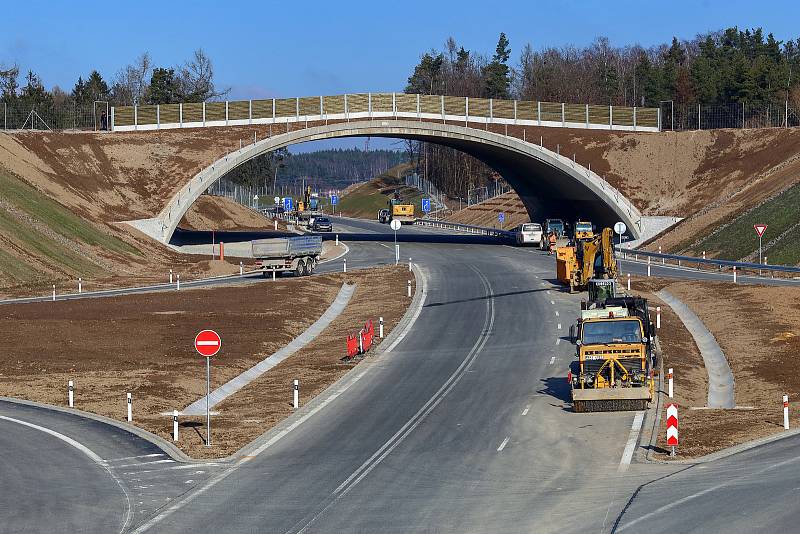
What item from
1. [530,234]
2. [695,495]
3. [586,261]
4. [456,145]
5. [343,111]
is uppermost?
[343,111]

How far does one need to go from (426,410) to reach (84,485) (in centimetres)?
1252

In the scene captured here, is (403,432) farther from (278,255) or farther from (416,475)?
(278,255)

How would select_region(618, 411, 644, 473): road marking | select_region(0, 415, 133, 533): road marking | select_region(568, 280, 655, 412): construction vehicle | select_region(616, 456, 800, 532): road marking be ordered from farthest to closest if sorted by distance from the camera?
1. select_region(568, 280, 655, 412): construction vehicle
2. select_region(618, 411, 644, 473): road marking
3. select_region(0, 415, 133, 533): road marking
4. select_region(616, 456, 800, 532): road marking

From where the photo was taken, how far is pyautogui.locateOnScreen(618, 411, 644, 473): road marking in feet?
91.9

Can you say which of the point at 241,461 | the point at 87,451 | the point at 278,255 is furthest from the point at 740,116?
the point at 87,451

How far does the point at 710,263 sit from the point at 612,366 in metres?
45.3

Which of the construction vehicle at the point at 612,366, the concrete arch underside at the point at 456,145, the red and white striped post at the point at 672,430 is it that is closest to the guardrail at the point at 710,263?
the concrete arch underside at the point at 456,145

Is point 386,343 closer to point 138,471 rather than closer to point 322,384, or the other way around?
point 322,384

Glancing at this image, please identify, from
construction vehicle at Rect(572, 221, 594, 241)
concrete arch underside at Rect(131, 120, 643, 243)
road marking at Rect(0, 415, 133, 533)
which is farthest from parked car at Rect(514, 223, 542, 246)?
road marking at Rect(0, 415, 133, 533)

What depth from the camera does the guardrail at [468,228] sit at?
116 m

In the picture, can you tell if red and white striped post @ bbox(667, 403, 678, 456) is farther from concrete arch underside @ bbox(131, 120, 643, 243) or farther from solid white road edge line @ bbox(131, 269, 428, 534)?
concrete arch underside @ bbox(131, 120, 643, 243)

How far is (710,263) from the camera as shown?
3076 inches

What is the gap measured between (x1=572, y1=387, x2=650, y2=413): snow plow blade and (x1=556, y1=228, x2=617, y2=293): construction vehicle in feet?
89.9

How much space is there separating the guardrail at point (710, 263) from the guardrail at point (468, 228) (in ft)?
67.9
